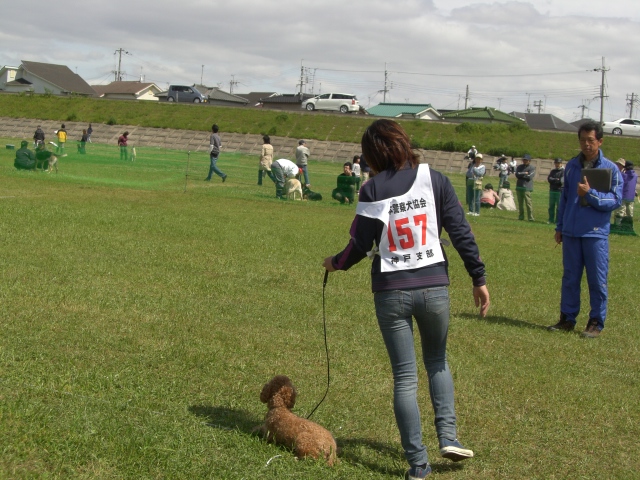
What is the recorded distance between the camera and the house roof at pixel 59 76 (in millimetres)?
101375

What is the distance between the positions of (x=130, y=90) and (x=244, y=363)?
363 ft

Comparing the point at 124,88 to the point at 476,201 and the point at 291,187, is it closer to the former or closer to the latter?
the point at 291,187

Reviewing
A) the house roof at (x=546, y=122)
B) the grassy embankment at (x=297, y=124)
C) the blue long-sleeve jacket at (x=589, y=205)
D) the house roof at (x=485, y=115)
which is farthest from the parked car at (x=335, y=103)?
the blue long-sleeve jacket at (x=589, y=205)

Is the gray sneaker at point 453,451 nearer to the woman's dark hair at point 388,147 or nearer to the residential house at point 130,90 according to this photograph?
the woman's dark hair at point 388,147

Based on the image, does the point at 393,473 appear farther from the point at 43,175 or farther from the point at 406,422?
the point at 43,175

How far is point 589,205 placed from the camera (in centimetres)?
808

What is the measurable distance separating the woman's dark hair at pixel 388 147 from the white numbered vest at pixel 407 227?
0.12 m

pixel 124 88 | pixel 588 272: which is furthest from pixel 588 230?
pixel 124 88

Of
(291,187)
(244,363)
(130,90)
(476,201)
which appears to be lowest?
(244,363)

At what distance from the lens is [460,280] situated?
436 inches

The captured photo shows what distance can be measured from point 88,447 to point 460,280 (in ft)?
25.0

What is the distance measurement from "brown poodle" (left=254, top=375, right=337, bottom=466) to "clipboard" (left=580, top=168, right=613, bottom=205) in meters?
4.73

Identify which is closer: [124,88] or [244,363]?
[244,363]

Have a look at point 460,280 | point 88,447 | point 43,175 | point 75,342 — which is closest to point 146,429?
point 88,447
